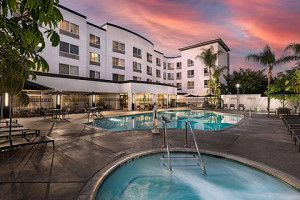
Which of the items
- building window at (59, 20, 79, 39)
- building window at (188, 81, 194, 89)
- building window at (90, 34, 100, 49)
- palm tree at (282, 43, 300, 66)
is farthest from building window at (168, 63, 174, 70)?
palm tree at (282, 43, 300, 66)

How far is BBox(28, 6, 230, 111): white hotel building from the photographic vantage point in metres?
19.8

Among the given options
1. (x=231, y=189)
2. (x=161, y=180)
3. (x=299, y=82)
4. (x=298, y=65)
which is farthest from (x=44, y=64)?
(x=298, y=65)

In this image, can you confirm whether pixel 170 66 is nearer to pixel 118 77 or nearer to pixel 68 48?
pixel 118 77

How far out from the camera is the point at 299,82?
14195 mm

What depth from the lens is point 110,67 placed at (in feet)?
88.2

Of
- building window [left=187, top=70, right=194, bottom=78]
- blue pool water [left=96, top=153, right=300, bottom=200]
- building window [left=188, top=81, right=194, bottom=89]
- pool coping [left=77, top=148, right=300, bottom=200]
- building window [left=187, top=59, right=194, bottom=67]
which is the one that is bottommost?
blue pool water [left=96, top=153, right=300, bottom=200]

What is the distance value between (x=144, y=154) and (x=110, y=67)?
79.2 feet

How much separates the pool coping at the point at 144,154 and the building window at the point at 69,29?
22364 millimetres

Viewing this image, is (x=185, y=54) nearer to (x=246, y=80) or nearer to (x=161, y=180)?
(x=246, y=80)

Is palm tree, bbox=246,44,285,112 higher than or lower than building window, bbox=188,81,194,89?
higher

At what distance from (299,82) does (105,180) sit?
19.5 meters

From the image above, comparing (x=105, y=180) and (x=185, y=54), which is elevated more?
(x=185, y=54)

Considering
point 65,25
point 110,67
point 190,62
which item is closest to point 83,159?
point 65,25

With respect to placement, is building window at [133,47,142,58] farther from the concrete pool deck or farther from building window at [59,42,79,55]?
the concrete pool deck
